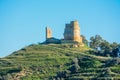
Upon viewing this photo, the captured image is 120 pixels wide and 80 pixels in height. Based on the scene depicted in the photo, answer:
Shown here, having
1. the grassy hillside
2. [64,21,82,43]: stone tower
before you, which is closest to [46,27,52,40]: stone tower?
[64,21,82,43]: stone tower

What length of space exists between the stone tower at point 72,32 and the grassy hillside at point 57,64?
3296 mm

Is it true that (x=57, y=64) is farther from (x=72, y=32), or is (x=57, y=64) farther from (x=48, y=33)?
(x=48, y=33)

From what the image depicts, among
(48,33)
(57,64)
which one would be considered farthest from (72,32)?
(57,64)

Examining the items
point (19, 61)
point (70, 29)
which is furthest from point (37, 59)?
point (70, 29)

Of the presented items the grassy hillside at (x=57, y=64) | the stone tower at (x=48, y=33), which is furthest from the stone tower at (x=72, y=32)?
the stone tower at (x=48, y=33)

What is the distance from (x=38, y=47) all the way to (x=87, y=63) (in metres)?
18.6

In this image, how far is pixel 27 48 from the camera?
17512 centimetres

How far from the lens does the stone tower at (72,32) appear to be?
177m

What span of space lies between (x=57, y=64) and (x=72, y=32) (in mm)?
17611

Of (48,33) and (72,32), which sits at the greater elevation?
(48,33)

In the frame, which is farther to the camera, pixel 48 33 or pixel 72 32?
pixel 48 33

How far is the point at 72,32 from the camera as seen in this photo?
178 m

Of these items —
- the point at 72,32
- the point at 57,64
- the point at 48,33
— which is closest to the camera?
the point at 57,64

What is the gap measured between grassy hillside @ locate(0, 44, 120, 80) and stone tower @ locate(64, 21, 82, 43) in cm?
330
